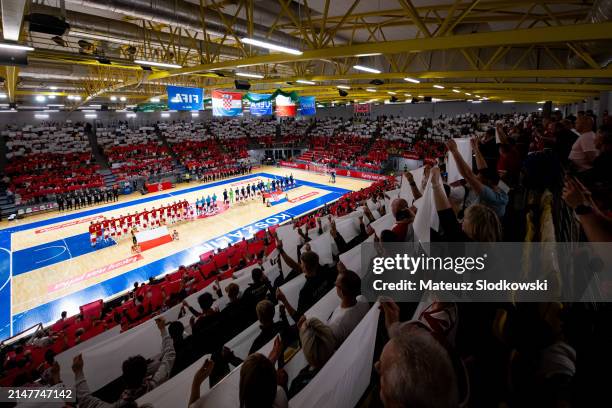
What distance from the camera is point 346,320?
8.72ft

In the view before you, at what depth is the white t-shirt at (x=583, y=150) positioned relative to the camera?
4.45 meters

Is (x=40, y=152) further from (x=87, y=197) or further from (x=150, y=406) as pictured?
(x=150, y=406)

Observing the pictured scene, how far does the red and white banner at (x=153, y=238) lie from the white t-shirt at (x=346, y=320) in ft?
46.8

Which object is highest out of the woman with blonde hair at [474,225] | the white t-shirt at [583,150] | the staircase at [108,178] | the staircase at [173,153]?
the white t-shirt at [583,150]

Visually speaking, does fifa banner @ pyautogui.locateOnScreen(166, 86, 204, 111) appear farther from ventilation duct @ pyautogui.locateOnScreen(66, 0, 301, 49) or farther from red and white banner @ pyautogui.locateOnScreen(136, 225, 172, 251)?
red and white banner @ pyautogui.locateOnScreen(136, 225, 172, 251)

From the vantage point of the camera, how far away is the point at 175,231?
1553 centimetres

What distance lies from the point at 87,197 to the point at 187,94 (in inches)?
665

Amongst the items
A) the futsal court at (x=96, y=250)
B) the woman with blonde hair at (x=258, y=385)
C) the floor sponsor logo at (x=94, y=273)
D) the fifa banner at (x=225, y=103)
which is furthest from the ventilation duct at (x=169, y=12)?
the floor sponsor logo at (x=94, y=273)

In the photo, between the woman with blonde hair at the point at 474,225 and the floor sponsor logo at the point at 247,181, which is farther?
the floor sponsor logo at the point at 247,181

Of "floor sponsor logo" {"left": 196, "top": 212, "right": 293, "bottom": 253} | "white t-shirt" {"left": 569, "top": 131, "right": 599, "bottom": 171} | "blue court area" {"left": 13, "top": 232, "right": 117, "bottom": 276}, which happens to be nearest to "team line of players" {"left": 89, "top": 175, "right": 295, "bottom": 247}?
"blue court area" {"left": 13, "top": 232, "right": 117, "bottom": 276}

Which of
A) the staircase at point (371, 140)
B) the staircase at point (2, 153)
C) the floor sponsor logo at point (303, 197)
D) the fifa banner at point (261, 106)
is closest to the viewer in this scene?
the fifa banner at point (261, 106)

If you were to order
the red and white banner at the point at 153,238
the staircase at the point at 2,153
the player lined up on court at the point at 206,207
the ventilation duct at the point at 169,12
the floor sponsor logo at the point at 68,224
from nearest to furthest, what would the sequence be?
the ventilation duct at the point at 169,12
the red and white banner at the point at 153,238
the floor sponsor logo at the point at 68,224
the player lined up on court at the point at 206,207
the staircase at the point at 2,153

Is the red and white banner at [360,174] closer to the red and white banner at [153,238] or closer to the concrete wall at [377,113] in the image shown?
the concrete wall at [377,113]

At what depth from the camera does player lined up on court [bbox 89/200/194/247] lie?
15.4 m
